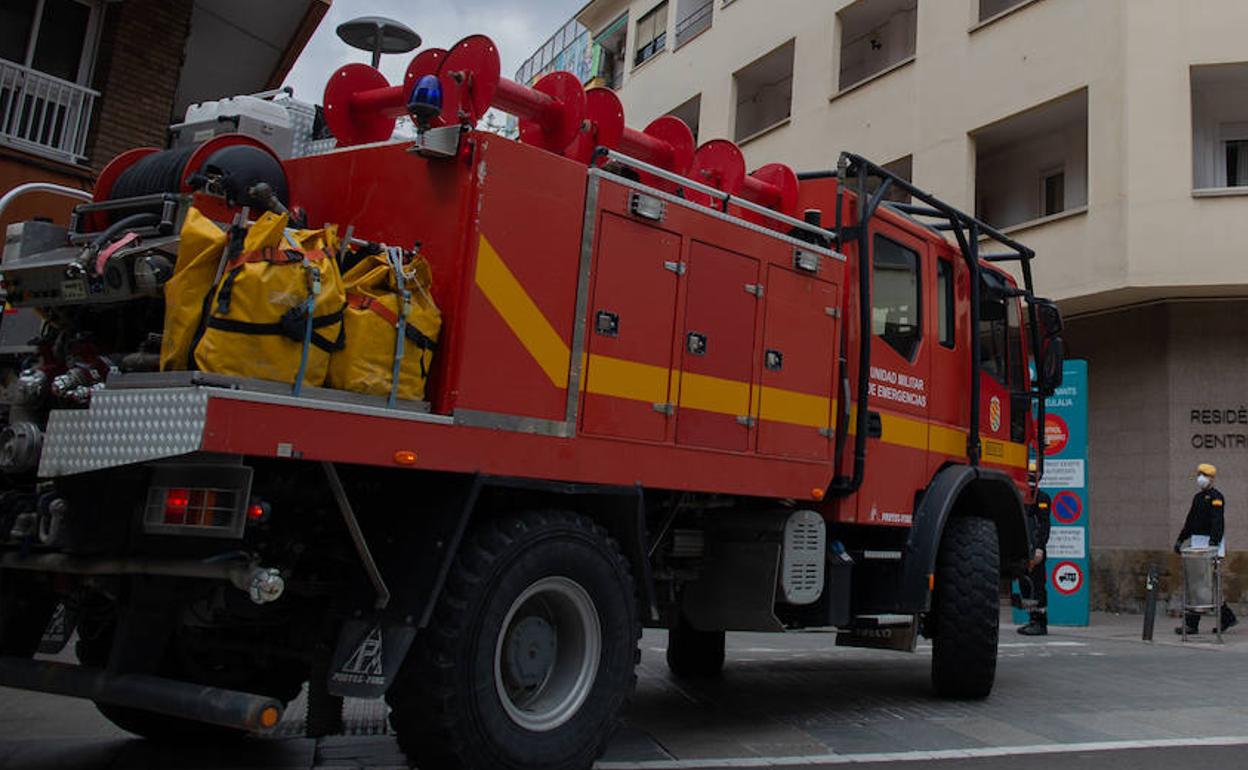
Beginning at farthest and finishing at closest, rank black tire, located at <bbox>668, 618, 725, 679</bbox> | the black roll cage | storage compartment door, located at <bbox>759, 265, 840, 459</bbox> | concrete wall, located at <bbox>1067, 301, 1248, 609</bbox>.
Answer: concrete wall, located at <bbox>1067, 301, 1248, 609</bbox>
black tire, located at <bbox>668, 618, 725, 679</bbox>
the black roll cage
storage compartment door, located at <bbox>759, 265, 840, 459</bbox>

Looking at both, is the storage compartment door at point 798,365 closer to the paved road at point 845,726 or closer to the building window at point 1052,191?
the paved road at point 845,726

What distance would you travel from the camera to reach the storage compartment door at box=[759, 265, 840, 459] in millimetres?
5797

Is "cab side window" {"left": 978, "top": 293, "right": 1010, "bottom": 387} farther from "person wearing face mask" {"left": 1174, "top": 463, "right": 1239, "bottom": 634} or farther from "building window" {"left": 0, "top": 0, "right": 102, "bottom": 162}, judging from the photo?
"building window" {"left": 0, "top": 0, "right": 102, "bottom": 162}

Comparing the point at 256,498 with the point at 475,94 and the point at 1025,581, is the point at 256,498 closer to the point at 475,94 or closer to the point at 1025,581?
the point at 475,94

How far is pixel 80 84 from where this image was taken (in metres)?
11.2

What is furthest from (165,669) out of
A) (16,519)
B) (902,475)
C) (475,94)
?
(902,475)

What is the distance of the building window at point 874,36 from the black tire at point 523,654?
59.6 ft

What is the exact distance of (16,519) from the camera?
4.14m

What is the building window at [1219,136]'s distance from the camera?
55.0 feet

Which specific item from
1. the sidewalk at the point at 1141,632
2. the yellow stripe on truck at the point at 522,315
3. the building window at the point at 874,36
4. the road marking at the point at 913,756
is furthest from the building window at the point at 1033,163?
the yellow stripe on truck at the point at 522,315

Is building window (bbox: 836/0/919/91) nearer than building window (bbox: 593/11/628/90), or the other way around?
building window (bbox: 836/0/919/91)

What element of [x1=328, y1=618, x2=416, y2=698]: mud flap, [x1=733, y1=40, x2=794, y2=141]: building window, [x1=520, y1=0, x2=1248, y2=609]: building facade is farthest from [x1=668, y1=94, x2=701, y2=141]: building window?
[x1=328, y1=618, x2=416, y2=698]: mud flap

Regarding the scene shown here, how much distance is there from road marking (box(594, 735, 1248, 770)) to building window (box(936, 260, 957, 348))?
2.70 m

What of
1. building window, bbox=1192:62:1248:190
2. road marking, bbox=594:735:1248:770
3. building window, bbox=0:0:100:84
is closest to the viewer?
road marking, bbox=594:735:1248:770
